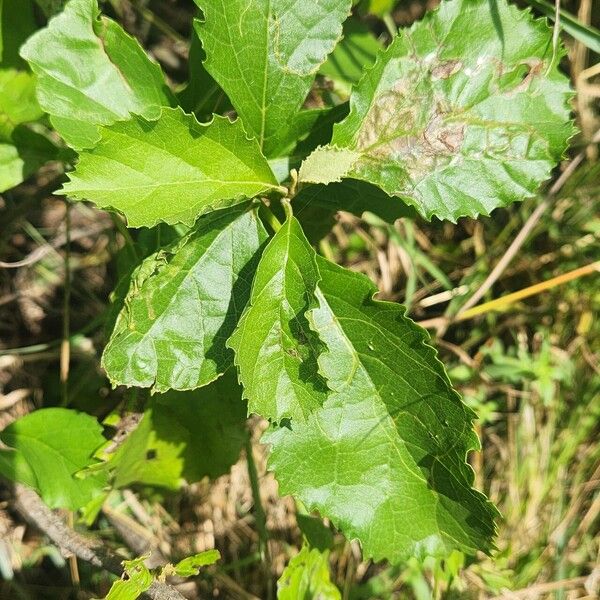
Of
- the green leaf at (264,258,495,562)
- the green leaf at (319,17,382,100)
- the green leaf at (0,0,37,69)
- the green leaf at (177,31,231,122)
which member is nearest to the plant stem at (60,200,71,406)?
the green leaf at (0,0,37,69)

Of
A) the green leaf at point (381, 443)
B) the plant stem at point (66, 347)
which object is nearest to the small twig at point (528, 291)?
the green leaf at point (381, 443)

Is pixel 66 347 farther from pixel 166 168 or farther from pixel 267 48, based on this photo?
pixel 267 48

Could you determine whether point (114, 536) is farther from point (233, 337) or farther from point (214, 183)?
point (214, 183)

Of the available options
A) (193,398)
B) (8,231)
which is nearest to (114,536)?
(193,398)

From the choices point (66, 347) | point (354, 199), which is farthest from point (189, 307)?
point (66, 347)

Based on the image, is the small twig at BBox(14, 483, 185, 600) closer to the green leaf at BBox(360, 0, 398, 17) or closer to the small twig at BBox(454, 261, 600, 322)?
the small twig at BBox(454, 261, 600, 322)

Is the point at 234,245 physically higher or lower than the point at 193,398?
higher

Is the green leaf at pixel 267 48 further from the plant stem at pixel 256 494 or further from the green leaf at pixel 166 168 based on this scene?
the plant stem at pixel 256 494
